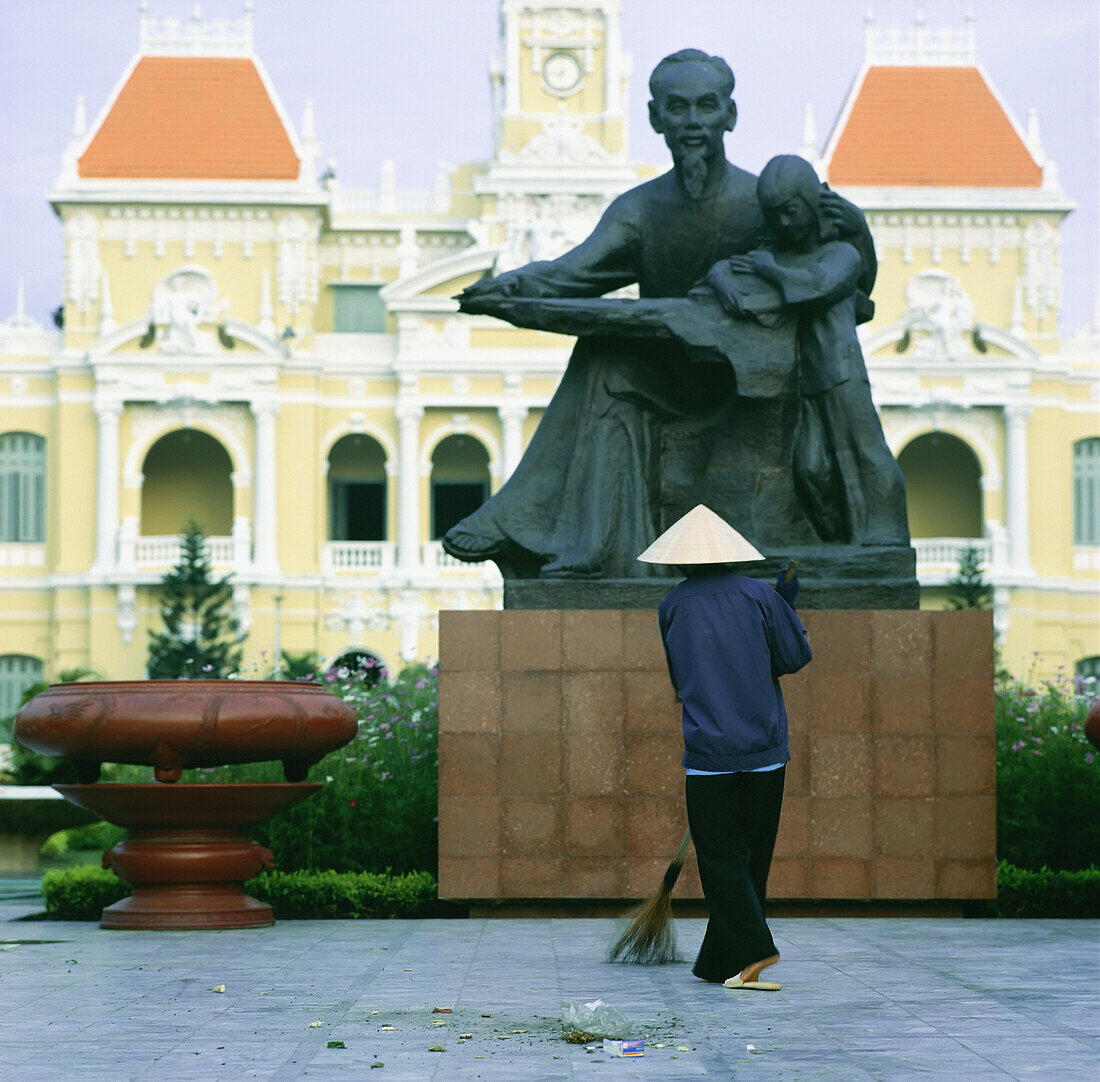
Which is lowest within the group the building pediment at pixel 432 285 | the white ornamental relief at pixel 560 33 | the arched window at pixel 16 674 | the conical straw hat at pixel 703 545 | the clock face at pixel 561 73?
the arched window at pixel 16 674

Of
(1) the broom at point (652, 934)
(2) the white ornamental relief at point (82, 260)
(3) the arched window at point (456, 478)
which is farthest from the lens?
(3) the arched window at point (456, 478)

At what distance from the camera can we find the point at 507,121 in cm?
3678

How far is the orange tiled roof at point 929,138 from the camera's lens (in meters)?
Answer: 37.7

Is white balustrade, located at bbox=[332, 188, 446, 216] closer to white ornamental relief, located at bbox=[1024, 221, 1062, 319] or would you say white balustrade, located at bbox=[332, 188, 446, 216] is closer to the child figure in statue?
white ornamental relief, located at bbox=[1024, 221, 1062, 319]

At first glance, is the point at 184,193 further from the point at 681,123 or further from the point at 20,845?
the point at 681,123

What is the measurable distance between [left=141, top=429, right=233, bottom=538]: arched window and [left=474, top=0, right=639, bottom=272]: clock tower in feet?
24.0

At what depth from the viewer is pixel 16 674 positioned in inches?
1390

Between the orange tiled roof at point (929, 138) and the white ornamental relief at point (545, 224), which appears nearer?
the white ornamental relief at point (545, 224)

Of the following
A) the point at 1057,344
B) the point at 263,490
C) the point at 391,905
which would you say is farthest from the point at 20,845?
the point at 1057,344

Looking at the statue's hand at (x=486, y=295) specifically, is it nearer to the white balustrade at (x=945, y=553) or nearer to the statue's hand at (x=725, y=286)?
the statue's hand at (x=725, y=286)

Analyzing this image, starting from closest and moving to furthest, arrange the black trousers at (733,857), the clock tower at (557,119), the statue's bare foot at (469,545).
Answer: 1. the black trousers at (733,857)
2. the statue's bare foot at (469,545)
3. the clock tower at (557,119)

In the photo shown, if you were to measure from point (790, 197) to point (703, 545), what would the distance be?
96.9 inches

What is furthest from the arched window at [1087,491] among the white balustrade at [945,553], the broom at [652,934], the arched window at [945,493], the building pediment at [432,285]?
the broom at [652,934]

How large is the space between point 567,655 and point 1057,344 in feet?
104
